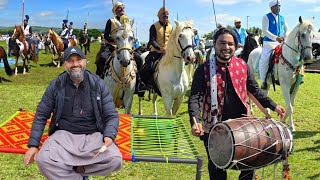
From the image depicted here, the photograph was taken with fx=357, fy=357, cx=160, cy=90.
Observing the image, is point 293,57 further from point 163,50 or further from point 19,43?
point 19,43

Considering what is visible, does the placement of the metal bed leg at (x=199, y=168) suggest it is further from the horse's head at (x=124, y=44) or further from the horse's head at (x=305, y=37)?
the horse's head at (x=305, y=37)

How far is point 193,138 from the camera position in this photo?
7.03 m

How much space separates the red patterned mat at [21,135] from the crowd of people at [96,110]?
39 centimetres

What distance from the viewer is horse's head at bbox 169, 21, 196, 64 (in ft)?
19.9

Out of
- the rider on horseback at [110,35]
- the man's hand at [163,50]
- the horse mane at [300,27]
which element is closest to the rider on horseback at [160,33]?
the man's hand at [163,50]

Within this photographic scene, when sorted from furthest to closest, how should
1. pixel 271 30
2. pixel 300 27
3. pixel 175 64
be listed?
pixel 271 30, pixel 300 27, pixel 175 64

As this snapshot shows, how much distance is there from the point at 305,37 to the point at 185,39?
2620 millimetres

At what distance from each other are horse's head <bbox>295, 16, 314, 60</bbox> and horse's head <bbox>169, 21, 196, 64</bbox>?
242cm

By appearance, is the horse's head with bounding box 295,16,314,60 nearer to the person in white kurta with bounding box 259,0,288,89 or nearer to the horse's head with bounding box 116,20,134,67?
the person in white kurta with bounding box 259,0,288,89

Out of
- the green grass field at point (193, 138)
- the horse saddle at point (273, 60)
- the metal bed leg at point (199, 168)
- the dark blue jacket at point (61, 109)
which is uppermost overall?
the horse saddle at point (273, 60)

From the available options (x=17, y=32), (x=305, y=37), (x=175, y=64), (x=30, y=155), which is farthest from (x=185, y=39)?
(x=17, y=32)

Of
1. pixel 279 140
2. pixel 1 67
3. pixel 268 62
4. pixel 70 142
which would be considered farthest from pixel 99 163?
pixel 1 67

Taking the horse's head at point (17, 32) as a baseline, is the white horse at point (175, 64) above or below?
below

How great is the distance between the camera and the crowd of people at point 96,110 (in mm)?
3211
